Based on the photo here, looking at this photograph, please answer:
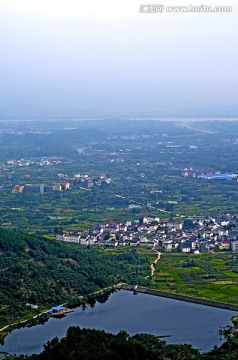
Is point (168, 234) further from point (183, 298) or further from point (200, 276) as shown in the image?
point (183, 298)

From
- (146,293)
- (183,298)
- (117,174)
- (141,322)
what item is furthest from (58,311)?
(117,174)

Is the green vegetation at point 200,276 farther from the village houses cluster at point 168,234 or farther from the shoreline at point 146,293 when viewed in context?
the village houses cluster at point 168,234

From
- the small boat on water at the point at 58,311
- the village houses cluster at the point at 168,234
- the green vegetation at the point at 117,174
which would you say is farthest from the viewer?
the green vegetation at the point at 117,174

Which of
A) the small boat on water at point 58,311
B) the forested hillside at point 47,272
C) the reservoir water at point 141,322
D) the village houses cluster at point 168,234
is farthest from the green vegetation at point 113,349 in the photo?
the village houses cluster at point 168,234

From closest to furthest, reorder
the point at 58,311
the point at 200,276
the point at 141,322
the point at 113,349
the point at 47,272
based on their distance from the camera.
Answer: the point at 113,349 < the point at 141,322 < the point at 58,311 < the point at 47,272 < the point at 200,276

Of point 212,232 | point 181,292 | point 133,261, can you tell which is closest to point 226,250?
point 212,232

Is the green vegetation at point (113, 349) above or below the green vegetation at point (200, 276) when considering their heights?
above
